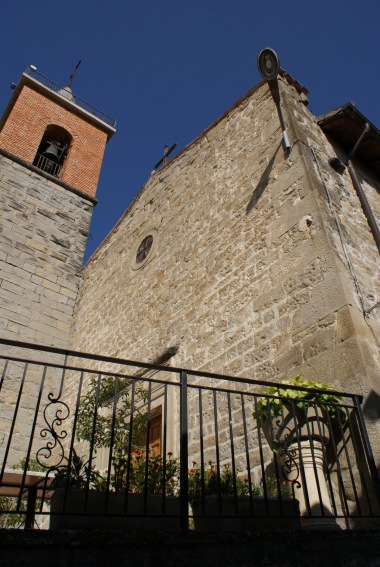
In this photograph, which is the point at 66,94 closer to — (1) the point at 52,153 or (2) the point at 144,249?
(1) the point at 52,153

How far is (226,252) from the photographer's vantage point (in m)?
6.51

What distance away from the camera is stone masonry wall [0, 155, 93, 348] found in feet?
26.6

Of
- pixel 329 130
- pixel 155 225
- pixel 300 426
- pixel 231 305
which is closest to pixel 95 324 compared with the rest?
pixel 155 225

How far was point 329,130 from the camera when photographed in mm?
7004

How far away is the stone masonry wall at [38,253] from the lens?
8.10m

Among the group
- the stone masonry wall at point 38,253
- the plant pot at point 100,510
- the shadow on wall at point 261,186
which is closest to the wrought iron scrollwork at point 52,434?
the plant pot at point 100,510

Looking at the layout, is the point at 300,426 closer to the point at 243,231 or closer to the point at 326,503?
the point at 326,503

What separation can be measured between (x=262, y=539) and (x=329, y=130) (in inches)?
250

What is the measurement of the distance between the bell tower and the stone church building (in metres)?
0.04

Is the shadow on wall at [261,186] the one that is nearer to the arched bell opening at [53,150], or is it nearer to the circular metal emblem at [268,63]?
the circular metal emblem at [268,63]

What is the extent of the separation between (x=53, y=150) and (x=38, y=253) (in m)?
4.39

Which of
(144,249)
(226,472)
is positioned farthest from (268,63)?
(226,472)

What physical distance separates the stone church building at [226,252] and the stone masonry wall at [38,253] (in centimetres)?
3

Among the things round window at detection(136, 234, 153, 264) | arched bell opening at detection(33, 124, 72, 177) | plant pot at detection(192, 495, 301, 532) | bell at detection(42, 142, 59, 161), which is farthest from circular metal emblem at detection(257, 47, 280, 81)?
bell at detection(42, 142, 59, 161)
